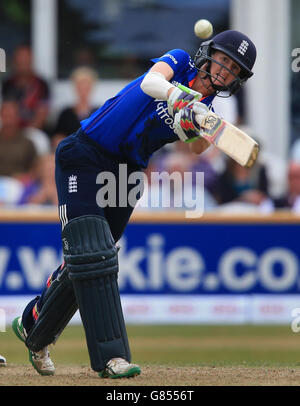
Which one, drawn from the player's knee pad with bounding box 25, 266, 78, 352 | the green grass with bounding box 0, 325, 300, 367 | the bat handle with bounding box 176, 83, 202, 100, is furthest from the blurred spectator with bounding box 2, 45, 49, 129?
the bat handle with bounding box 176, 83, 202, 100

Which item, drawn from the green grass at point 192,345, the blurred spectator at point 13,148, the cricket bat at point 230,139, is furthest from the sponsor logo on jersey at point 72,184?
the blurred spectator at point 13,148

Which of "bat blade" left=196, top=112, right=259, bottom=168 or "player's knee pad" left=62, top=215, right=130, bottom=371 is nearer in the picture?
"bat blade" left=196, top=112, right=259, bottom=168

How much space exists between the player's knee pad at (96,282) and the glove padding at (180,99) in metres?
0.76

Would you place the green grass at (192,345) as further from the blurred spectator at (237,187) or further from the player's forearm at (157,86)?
the player's forearm at (157,86)

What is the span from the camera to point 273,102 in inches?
477

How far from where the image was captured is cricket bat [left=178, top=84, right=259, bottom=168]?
15.0 feet

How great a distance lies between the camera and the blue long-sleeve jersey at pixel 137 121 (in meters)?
5.23

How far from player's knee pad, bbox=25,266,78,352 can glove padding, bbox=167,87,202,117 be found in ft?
3.84

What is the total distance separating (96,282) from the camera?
5180 mm

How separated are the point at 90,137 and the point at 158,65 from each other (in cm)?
58

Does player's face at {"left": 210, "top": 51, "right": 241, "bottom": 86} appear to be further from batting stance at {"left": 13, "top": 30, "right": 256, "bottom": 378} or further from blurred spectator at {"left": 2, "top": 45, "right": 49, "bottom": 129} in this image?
blurred spectator at {"left": 2, "top": 45, "right": 49, "bottom": 129}

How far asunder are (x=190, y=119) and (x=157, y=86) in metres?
0.27

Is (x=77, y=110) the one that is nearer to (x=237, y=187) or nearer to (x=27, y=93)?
(x=27, y=93)
